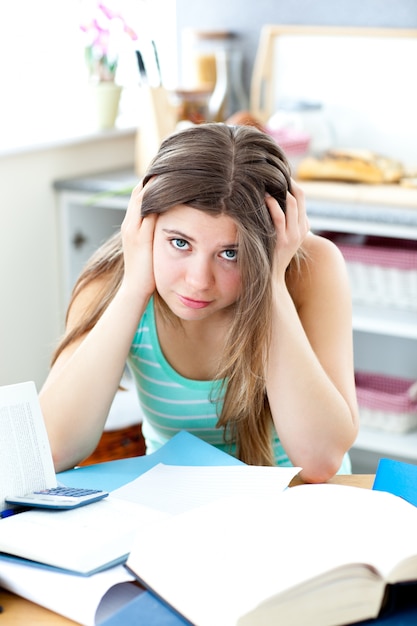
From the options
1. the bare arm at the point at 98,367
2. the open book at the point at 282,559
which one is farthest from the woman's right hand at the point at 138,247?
the open book at the point at 282,559

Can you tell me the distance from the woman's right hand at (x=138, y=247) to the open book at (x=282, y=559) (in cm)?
47

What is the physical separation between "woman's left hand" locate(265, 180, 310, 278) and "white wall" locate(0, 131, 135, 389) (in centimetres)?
127

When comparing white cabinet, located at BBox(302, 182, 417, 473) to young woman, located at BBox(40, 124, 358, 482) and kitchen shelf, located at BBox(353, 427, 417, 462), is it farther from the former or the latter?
young woman, located at BBox(40, 124, 358, 482)

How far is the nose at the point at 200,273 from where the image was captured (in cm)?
111

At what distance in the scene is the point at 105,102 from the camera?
8.73ft

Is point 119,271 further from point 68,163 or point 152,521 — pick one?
point 68,163

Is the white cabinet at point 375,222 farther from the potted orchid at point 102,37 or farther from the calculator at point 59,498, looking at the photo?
the calculator at point 59,498

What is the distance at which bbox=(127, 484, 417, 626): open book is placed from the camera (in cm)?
74

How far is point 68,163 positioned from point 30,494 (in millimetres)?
1692

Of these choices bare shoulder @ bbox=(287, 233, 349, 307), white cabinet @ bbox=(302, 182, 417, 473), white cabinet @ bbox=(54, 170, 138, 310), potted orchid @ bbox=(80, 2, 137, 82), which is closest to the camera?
bare shoulder @ bbox=(287, 233, 349, 307)

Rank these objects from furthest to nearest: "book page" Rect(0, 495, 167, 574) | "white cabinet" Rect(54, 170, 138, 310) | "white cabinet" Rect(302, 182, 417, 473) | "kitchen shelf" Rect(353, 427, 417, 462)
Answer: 1. "white cabinet" Rect(54, 170, 138, 310)
2. "kitchen shelf" Rect(353, 427, 417, 462)
3. "white cabinet" Rect(302, 182, 417, 473)
4. "book page" Rect(0, 495, 167, 574)

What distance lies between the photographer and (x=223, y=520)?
2.78ft

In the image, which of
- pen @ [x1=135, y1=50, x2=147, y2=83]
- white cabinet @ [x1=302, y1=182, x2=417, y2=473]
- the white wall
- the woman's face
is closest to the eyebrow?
the woman's face

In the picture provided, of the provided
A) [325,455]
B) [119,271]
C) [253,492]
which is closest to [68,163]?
[119,271]
